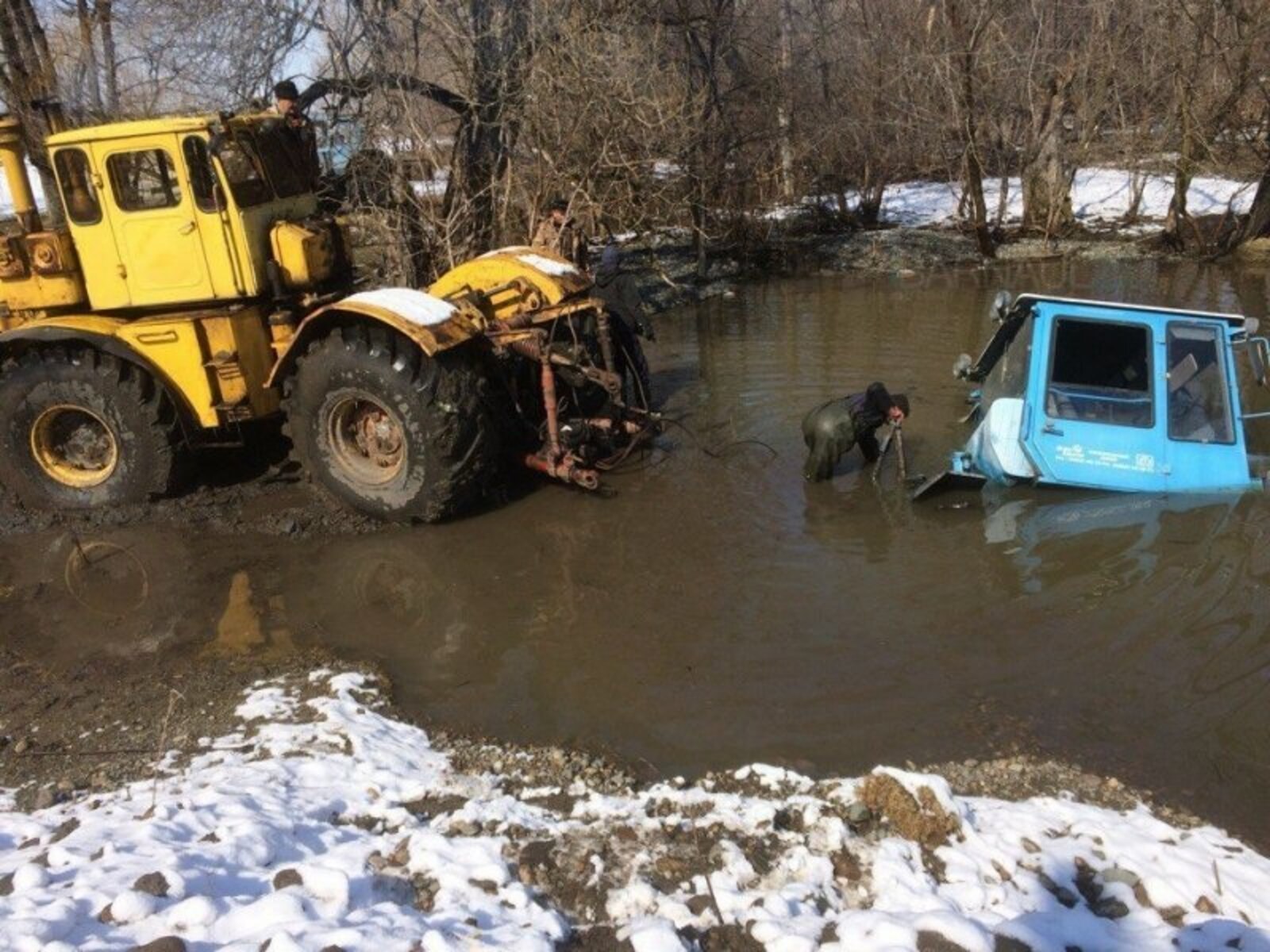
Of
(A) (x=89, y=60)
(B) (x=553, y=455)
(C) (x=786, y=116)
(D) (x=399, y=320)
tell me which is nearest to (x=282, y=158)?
(D) (x=399, y=320)

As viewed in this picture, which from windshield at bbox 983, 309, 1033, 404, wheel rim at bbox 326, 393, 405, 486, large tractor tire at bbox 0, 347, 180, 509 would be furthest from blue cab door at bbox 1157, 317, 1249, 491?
large tractor tire at bbox 0, 347, 180, 509

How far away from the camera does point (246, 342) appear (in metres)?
7.00

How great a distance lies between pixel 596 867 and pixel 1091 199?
21.7m

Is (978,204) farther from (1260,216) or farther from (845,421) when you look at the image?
(845,421)

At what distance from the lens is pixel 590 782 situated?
4086mm

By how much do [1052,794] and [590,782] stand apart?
191 centimetres

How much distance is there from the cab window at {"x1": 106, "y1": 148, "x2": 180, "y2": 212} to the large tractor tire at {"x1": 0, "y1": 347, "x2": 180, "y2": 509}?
1160 mm

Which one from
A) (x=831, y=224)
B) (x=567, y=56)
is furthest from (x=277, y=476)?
(x=831, y=224)

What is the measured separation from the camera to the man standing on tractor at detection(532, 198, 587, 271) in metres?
10.2

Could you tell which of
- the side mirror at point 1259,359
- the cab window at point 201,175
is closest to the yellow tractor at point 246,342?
the cab window at point 201,175

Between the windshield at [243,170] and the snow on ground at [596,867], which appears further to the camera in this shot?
the windshield at [243,170]

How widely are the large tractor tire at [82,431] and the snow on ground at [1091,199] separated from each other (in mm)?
13510

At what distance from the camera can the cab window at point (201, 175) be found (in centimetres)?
652

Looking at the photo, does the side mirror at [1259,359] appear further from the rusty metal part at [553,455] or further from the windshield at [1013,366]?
the rusty metal part at [553,455]
